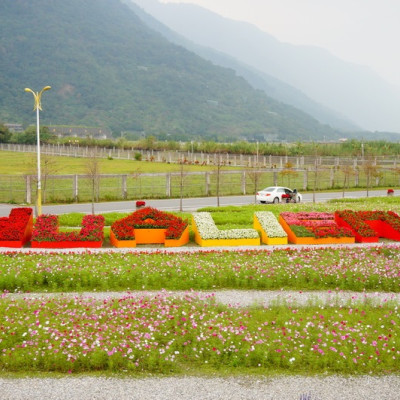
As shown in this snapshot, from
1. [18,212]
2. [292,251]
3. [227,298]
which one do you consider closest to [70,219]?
[18,212]

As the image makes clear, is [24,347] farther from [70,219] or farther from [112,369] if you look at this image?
[70,219]

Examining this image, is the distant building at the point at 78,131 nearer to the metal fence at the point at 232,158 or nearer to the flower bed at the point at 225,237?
the metal fence at the point at 232,158

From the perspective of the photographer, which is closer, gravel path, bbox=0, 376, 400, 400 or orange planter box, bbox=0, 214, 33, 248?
gravel path, bbox=0, 376, 400, 400

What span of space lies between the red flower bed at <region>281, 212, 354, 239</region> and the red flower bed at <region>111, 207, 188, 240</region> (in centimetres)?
483

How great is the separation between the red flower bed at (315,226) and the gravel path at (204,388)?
12.3 metres

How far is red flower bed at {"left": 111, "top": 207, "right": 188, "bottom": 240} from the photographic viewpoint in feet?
69.1

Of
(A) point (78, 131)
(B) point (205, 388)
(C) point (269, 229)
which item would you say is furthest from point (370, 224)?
(A) point (78, 131)

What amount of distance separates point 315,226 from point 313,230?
0.74 metres

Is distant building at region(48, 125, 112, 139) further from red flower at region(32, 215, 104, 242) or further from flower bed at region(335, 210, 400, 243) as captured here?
flower bed at region(335, 210, 400, 243)

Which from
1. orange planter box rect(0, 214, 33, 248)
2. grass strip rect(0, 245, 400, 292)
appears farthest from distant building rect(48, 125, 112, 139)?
grass strip rect(0, 245, 400, 292)

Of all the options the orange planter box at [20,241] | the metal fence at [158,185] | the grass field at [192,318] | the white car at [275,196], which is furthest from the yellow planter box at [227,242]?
the white car at [275,196]

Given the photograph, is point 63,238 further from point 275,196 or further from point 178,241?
point 275,196

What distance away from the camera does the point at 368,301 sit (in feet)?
45.4

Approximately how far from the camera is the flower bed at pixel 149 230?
2091 cm
